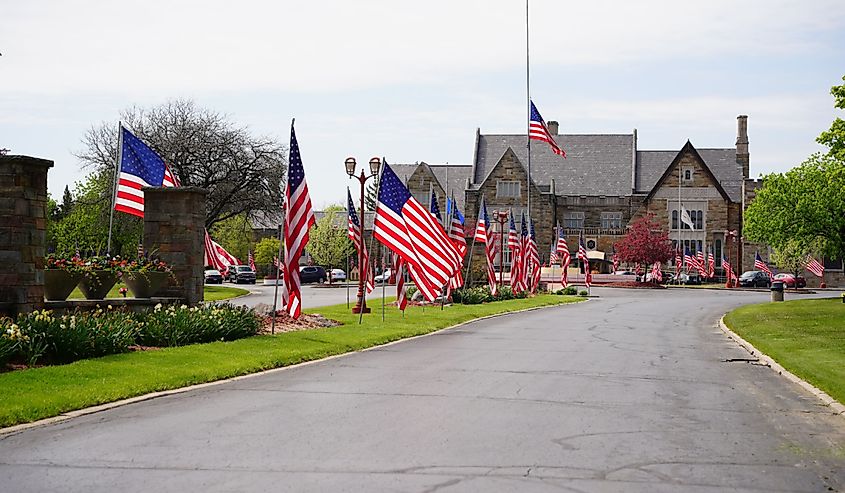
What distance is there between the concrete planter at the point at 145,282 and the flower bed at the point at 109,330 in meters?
0.70

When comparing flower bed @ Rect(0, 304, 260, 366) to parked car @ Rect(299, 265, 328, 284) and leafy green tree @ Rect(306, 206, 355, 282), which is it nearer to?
parked car @ Rect(299, 265, 328, 284)

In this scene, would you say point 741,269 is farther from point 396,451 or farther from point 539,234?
point 396,451

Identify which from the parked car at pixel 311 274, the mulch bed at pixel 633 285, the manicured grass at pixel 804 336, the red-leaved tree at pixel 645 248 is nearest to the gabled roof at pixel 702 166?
the red-leaved tree at pixel 645 248

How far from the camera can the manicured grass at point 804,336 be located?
1668 centimetres

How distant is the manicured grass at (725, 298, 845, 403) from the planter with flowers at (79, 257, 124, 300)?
43.3 ft

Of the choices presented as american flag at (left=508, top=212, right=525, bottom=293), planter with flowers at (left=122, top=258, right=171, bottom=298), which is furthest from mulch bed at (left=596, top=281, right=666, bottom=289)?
planter with flowers at (left=122, top=258, right=171, bottom=298)

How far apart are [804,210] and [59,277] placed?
34.0 meters

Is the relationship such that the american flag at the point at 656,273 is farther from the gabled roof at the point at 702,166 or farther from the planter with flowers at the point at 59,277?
A: the planter with flowers at the point at 59,277

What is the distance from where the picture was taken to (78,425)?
10398 millimetres

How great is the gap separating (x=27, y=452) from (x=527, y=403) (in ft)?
19.5

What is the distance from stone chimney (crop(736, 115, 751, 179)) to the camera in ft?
320

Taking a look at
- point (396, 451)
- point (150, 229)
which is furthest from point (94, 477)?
point (150, 229)

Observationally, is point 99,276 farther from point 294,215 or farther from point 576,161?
point 576,161

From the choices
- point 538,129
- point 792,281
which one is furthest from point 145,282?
point 792,281
